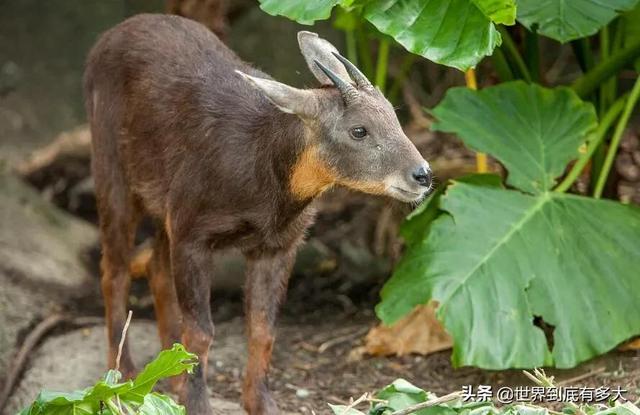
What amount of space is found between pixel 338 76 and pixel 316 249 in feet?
12.8

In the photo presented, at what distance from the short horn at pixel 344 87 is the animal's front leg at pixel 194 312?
112cm

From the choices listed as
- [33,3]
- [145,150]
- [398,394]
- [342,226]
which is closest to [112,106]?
[145,150]

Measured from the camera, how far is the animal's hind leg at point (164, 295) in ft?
23.0

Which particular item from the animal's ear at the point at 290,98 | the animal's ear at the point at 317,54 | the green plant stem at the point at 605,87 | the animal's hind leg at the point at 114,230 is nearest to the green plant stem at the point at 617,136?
the green plant stem at the point at 605,87

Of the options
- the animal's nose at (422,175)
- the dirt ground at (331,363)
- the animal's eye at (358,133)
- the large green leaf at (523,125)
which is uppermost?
the animal's eye at (358,133)

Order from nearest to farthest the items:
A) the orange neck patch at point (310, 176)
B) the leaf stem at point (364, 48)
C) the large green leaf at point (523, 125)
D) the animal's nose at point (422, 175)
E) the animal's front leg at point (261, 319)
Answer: the animal's nose at point (422, 175) < the orange neck patch at point (310, 176) < the animal's front leg at point (261, 319) < the large green leaf at point (523, 125) < the leaf stem at point (364, 48)

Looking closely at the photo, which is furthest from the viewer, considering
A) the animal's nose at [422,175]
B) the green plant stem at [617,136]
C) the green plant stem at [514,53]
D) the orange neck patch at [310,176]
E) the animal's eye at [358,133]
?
the green plant stem at [514,53]

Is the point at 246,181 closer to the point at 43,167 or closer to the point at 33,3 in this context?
the point at 43,167

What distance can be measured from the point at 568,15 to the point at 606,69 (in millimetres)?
684

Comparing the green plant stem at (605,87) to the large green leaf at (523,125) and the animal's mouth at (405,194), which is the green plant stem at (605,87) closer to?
the large green leaf at (523,125)

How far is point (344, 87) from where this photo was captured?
17.9 ft

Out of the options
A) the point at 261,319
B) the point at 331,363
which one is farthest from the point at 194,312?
the point at 331,363

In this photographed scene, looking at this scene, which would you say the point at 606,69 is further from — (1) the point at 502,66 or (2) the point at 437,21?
(2) the point at 437,21

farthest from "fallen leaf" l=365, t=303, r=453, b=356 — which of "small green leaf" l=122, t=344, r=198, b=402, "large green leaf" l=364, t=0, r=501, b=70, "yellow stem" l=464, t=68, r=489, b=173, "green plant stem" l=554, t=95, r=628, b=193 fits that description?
"small green leaf" l=122, t=344, r=198, b=402
